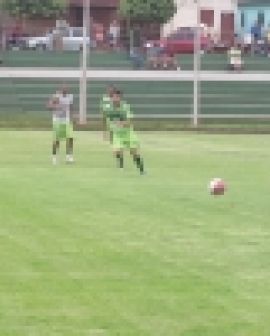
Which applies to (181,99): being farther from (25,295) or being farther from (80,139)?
(25,295)

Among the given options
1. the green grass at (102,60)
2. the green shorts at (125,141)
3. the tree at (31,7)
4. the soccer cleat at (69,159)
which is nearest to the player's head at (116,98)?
the green shorts at (125,141)

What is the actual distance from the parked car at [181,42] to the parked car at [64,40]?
11.9ft

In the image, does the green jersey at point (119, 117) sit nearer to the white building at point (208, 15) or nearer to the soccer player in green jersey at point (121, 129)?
the soccer player in green jersey at point (121, 129)

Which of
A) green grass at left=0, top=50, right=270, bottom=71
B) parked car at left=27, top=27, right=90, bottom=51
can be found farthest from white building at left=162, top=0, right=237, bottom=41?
green grass at left=0, top=50, right=270, bottom=71

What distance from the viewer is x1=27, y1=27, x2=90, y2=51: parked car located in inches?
2576

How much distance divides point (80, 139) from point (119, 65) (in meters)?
13.4

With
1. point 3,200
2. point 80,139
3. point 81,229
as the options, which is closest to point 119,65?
point 80,139

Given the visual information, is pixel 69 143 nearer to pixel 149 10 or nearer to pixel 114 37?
pixel 114 37

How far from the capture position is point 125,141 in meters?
32.5

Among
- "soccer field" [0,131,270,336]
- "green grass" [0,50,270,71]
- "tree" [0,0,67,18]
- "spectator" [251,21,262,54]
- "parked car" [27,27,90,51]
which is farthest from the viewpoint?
"tree" [0,0,67,18]

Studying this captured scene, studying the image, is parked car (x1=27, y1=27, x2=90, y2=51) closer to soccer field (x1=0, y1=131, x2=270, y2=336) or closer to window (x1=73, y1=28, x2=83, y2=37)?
window (x1=73, y1=28, x2=83, y2=37)

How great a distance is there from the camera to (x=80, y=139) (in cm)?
4722

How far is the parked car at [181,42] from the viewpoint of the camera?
67.7 m

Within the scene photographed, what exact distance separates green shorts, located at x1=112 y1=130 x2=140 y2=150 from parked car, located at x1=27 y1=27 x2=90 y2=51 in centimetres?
3197
